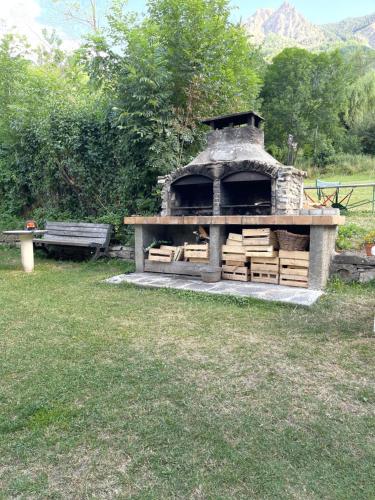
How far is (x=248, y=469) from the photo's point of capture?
56.7 inches

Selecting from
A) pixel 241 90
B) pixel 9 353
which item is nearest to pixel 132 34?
pixel 241 90

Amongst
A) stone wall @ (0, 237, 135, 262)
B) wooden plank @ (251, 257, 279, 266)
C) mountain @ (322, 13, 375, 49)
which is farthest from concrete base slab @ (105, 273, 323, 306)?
mountain @ (322, 13, 375, 49)

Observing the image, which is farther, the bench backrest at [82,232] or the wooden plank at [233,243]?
the bench backrest at [82,232]

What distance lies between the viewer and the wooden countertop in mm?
4199

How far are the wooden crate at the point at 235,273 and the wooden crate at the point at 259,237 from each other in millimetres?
364

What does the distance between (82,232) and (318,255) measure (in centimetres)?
421

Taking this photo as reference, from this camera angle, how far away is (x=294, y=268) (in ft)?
15.0

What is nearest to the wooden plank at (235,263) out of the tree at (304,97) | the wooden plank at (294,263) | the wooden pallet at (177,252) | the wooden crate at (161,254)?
the wooden plank at (294,263)

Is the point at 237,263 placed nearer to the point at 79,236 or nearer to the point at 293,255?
the point at 293,255

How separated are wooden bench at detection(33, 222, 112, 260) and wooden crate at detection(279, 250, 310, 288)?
316cm

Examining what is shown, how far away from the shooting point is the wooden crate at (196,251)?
5.08 m

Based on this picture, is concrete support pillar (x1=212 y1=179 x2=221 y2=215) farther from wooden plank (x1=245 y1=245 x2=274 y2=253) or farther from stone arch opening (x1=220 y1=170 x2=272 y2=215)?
wooden plank (x1=245 y1=245 x2=274 y2=253)

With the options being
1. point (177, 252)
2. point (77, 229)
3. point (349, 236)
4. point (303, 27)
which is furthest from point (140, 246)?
point (303, 27)

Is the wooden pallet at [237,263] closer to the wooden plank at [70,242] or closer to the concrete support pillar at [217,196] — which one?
the concrete support pillar at [217,196]
